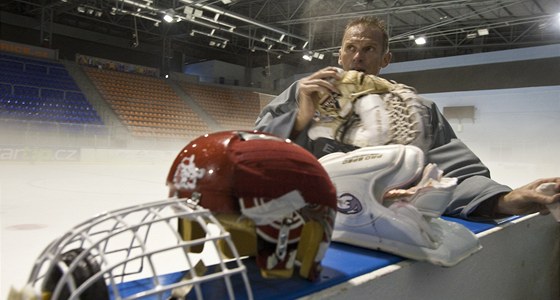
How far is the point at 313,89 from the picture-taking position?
69cm

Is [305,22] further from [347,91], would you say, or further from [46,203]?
[347,91]

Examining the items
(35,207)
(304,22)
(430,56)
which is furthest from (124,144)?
(430,56)

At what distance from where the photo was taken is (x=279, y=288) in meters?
0.45

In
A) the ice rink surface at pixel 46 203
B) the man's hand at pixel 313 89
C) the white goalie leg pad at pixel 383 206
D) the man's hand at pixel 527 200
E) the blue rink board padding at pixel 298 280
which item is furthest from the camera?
the ice rink surface at pixel 46 203

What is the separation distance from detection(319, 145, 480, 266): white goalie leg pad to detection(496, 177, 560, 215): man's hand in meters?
0.29

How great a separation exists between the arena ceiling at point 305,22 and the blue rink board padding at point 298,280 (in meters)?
5.58

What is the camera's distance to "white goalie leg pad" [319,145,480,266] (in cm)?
57

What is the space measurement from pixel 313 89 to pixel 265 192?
1.09 feet

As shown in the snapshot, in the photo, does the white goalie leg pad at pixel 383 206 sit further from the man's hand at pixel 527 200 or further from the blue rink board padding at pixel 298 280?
the man's hand at pixel 527 200

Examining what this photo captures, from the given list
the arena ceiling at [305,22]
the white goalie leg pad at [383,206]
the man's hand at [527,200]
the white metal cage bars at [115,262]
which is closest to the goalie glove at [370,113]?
the white goalie leg pad at [383,206]

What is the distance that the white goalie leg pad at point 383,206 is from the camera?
1.89 feet

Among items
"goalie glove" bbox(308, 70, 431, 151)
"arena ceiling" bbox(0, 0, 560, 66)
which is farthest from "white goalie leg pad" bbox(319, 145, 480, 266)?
"arena ceiling" bbox(0, 0, 560, 66)

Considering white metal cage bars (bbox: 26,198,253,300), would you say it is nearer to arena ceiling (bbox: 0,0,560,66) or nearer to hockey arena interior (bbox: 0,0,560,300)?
hockey arena interior (bbox: 0,0,560,300)

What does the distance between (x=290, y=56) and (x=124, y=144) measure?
4145mm
